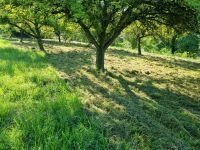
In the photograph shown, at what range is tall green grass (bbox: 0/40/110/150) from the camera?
244 inches

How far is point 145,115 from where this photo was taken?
8727 mm

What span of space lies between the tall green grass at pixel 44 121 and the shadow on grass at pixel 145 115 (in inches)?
19.8

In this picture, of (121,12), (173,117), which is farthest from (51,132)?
(121,12)

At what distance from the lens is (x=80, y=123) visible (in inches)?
278

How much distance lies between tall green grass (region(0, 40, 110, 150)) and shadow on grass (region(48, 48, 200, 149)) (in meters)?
0.50

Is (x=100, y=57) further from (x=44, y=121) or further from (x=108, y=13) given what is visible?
(x=44, y=121)

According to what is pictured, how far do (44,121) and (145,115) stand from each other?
120 inches

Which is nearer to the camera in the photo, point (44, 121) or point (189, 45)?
point (44, 121)

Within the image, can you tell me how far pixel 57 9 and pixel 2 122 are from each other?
29.3 ft

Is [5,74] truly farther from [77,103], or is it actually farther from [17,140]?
[17,140]

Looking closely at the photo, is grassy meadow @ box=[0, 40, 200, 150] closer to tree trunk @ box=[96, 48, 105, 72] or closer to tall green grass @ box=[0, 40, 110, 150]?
tall green grass @ box=[0, 40, 110, 150]

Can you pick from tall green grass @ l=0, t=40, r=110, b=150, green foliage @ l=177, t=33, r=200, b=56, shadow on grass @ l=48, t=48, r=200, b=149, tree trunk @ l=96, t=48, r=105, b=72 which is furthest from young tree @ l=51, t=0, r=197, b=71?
green foliage @ l=177, t=33, r=200, b=56

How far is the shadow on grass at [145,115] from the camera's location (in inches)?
272

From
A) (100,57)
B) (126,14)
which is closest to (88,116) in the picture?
(126,14)
